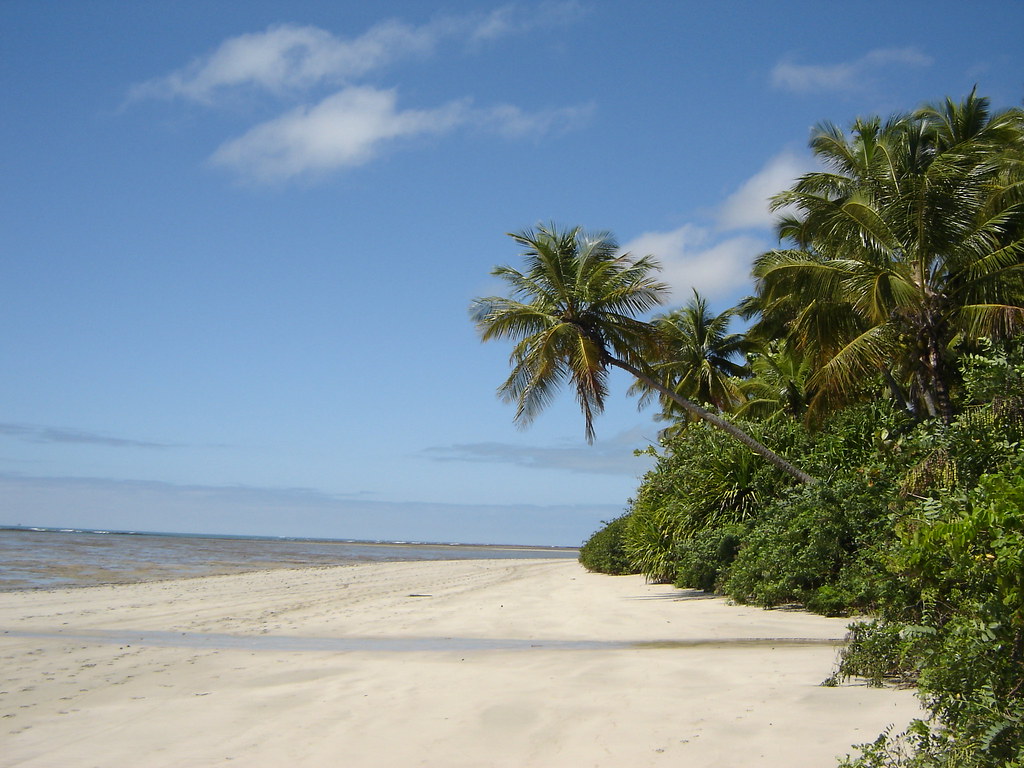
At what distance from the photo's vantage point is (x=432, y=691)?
6855mm

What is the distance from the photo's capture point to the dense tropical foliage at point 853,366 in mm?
7504

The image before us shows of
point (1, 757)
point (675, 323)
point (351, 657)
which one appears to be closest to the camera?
point (1, 757)

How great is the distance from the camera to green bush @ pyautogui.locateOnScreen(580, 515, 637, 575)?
80.4ft

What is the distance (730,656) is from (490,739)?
382 cm

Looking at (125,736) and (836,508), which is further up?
(836,508)

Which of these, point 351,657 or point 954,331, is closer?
point 351,657

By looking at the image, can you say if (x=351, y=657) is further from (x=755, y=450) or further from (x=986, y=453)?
(x=755, y=450)

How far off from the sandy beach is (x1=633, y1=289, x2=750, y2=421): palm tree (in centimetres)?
1842

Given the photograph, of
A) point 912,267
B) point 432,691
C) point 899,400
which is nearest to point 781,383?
point 899,400

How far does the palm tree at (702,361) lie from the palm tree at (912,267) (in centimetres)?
1327

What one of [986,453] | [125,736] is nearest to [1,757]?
[125,736]

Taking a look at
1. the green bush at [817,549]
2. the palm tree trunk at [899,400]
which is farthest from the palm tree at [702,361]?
the green bush at [817,549]

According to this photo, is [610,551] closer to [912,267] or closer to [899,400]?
[899,400]

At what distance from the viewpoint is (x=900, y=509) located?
321 inches
